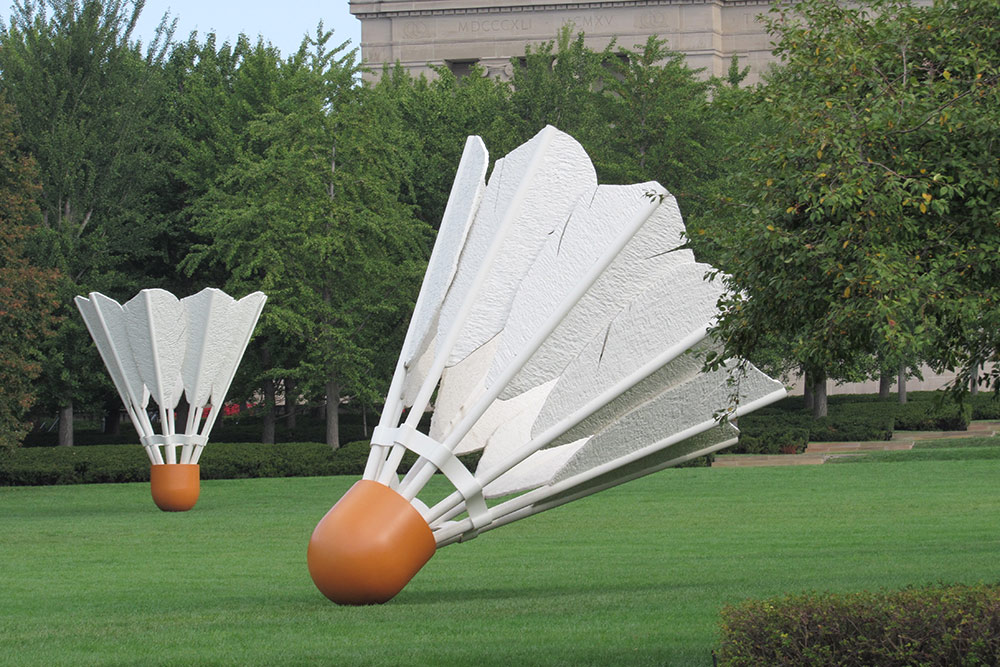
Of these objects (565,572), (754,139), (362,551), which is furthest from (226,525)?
(754,139)

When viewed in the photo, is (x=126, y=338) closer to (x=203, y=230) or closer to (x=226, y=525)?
(x=226, y=525)

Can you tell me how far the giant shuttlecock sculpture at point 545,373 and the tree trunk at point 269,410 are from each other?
74.0ft

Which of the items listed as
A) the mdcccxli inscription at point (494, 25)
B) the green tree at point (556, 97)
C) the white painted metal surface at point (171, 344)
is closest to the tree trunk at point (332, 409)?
the green tree at point (556, 97)

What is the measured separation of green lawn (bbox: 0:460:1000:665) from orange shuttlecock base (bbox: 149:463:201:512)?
497mm

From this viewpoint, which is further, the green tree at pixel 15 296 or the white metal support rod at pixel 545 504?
the green tree at pixel 15 296

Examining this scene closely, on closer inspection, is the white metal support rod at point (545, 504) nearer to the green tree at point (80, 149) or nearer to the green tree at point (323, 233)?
the green tree at point (323, 233)

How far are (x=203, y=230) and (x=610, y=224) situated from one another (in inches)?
862

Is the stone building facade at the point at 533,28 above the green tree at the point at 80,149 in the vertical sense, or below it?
above

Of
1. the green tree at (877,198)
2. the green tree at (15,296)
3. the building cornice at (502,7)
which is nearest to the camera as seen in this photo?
the green tree at (877,198)

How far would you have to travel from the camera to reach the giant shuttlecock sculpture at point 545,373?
350 inches

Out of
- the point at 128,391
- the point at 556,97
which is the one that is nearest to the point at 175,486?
the point at 128,391

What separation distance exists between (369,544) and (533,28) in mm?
43882

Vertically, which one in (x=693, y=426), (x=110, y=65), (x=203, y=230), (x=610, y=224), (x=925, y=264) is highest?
(x=110, y=65)

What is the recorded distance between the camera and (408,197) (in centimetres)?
3475
